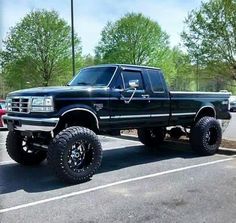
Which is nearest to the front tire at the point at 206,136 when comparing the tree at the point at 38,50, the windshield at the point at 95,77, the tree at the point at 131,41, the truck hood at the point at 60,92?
the windshield at the point at 95,77

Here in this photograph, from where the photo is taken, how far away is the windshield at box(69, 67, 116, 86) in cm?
772

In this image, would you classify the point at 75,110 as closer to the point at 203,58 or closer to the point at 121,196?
the point at 121,196

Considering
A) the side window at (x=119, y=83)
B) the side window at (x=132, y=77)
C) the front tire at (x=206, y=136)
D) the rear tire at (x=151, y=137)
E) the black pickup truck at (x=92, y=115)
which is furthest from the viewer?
the rear tire at (x=151, y=137)

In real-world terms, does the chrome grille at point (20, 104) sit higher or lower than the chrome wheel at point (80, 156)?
higher

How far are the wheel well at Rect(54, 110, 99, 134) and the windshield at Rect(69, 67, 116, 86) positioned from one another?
79 cm

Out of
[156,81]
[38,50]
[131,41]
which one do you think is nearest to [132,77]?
[156,81]

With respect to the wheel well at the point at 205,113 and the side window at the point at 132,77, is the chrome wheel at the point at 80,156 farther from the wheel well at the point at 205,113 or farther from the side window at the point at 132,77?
the wheel well at the point at 205,113

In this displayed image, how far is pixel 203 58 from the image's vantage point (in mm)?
19891

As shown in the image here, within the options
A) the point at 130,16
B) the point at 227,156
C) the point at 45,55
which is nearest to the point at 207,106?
the point at 227,156

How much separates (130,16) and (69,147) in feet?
122

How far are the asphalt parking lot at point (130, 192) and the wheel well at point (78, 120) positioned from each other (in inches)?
35.1

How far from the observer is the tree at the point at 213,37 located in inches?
662

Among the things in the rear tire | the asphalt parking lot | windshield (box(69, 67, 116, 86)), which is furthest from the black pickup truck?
the rear tire

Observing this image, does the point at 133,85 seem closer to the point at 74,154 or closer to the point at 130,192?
the point at 74,154
